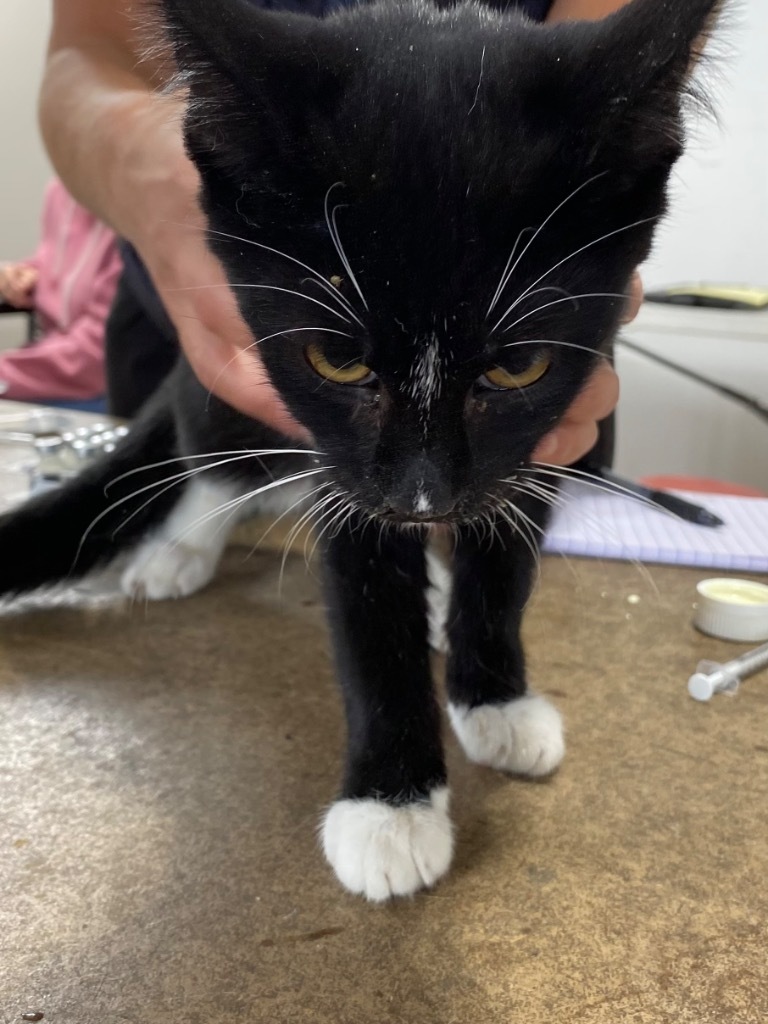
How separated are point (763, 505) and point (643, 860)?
890 millimetres

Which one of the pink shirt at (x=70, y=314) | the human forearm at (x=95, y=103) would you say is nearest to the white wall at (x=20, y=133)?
the pink shirt at (x=70, y=314)

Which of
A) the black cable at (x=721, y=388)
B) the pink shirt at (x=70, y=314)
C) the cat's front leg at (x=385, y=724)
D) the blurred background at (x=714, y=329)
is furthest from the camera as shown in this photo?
the pink shirt at (x=70, y=314)

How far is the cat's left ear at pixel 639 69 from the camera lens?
0.51 meters

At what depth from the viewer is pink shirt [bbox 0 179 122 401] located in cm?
263

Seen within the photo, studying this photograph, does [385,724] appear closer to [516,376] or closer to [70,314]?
[516,376]

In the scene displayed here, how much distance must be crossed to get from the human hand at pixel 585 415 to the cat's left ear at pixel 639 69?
6.5 inches

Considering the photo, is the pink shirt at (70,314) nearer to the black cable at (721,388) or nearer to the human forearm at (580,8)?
the black cable at (721,388)

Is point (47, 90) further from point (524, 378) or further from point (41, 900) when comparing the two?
point (41, 900)

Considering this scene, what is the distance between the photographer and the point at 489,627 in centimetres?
82

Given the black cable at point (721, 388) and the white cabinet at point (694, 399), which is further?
the white cabinet at point (694, 399)

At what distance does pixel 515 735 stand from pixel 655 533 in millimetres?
580

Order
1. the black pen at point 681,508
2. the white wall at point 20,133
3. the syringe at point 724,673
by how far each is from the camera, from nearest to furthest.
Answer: the syringe at point 724,673, the black pen at point 681,508, the white wall at point 20,133

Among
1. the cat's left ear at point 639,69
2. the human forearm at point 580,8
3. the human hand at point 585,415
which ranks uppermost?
the human forearm at point 580,8

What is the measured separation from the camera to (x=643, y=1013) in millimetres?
487
